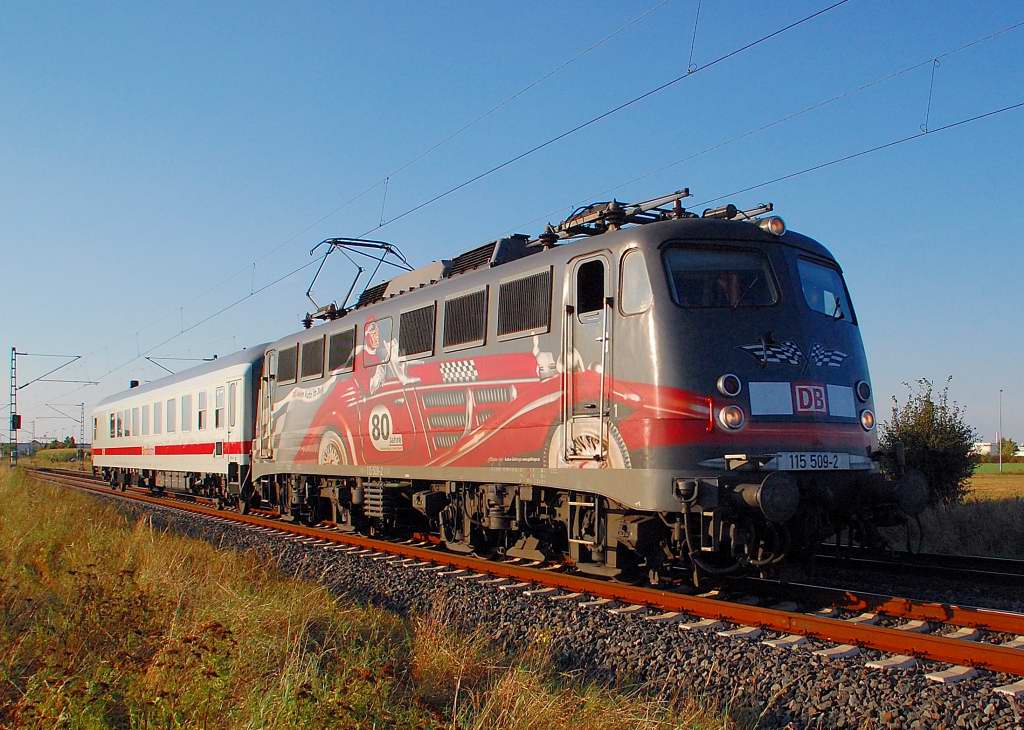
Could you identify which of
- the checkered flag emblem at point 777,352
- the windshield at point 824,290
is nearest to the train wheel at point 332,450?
the checkered flag emblem at point 777,352

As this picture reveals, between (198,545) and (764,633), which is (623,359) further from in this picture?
(198,545)

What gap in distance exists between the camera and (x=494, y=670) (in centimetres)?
585

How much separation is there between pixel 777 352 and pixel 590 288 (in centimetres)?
194

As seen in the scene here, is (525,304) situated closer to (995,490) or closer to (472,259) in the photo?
(472,259)

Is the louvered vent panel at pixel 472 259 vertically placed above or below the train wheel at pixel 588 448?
above

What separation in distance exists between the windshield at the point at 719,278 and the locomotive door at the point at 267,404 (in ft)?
33.9

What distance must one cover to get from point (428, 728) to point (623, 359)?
460cm

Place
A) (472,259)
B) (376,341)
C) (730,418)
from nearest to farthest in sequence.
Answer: (730,418) < (472,259) < (376,341)

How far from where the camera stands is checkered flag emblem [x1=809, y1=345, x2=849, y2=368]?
8.25 meters

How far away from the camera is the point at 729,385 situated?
7.73m

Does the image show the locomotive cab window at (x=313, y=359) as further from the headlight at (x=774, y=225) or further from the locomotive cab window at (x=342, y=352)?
the headlight at (x=774, y=225)

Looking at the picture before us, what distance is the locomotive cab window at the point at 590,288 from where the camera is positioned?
8.68 metres

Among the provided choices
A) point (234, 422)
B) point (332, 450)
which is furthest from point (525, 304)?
point (234, 422)

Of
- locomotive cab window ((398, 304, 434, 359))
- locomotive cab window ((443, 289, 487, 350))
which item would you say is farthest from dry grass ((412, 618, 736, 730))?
locomotive cab window ((398, 304, 434, 359))
